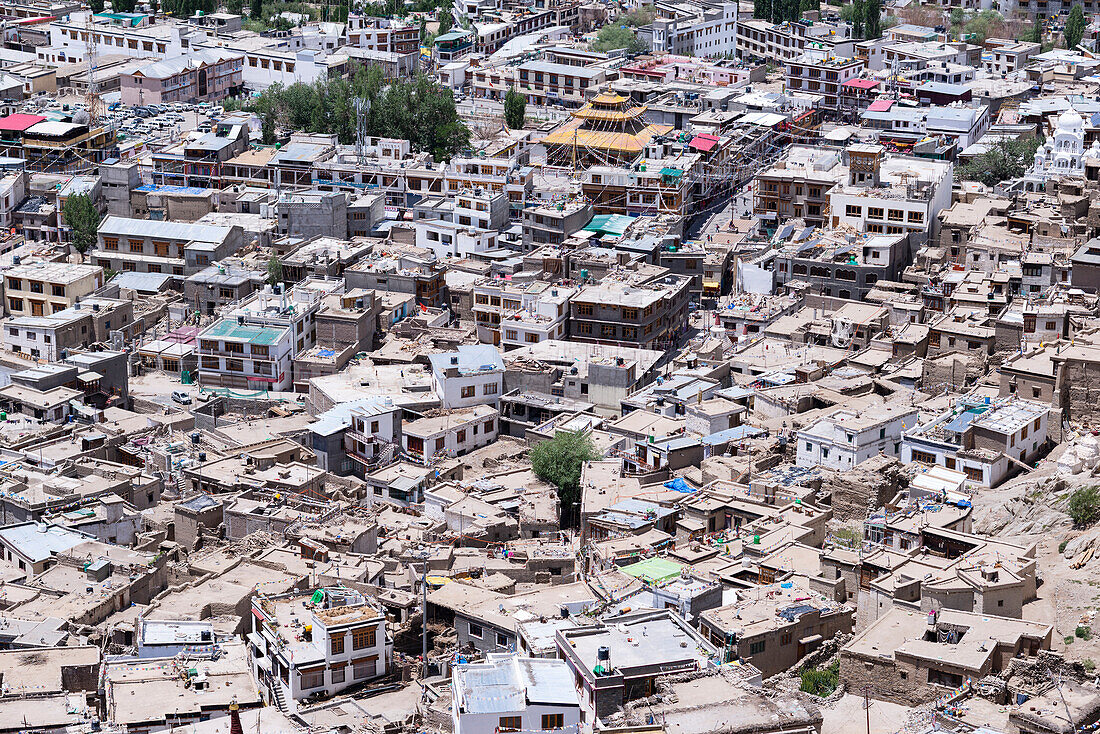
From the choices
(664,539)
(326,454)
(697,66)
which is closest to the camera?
(664,539)

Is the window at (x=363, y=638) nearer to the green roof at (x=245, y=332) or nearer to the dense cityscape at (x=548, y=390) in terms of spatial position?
the dense cityscape at (x=548, y=390)

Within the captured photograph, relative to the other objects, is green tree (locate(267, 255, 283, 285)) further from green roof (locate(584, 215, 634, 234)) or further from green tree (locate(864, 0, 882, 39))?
green tree (locate(864, 0, 882, 39))

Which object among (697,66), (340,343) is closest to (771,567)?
(340,343)

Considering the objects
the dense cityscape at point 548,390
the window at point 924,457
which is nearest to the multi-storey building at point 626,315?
the dense cityscape at point 548,390

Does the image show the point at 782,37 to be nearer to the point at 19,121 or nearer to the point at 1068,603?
the point at 19,121

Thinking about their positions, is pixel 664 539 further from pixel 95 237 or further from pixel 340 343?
pixel 95 237

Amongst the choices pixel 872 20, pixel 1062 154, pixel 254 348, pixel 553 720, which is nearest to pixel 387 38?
pixel 872 20

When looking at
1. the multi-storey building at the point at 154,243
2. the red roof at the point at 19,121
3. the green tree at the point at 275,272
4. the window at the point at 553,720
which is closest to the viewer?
the window at the point at 553,720
